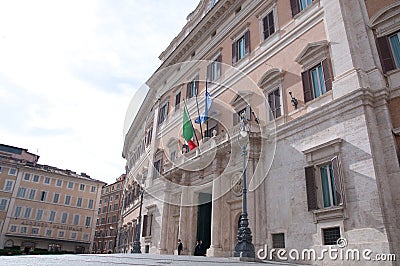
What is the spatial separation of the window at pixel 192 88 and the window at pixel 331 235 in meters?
12.8

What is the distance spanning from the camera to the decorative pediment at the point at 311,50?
460 inches

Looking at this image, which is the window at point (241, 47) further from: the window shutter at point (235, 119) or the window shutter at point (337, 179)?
the window shutter at point (337, 179)

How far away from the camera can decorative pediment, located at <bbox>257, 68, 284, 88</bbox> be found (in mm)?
13427

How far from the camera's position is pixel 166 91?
2572 centimetres

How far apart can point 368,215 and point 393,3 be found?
7.01 metres

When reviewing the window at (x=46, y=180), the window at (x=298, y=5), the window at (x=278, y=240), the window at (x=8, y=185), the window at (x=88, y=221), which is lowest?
the window at (x=278, y=240)

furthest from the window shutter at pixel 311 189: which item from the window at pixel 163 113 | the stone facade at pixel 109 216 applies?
the stone facade at pixel 109 216

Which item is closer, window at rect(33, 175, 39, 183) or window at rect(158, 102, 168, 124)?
window at rect(158, 102, 168, 124)

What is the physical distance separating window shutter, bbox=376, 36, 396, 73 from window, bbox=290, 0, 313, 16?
4.01 m

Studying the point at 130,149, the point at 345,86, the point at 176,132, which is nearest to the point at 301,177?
the point at 345,86

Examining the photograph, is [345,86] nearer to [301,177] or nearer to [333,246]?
[301,177]

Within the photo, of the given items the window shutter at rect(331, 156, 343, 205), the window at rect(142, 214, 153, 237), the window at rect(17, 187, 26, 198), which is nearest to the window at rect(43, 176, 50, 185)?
the window at rect(17, 187, 26, 198)

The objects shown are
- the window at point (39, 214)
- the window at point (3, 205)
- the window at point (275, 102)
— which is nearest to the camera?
the window at point (275, 102)

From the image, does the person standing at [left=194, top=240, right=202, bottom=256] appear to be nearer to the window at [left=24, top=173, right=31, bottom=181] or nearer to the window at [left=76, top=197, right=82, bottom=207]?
the window at [left=76, top=197, right=82, bottom=207]
